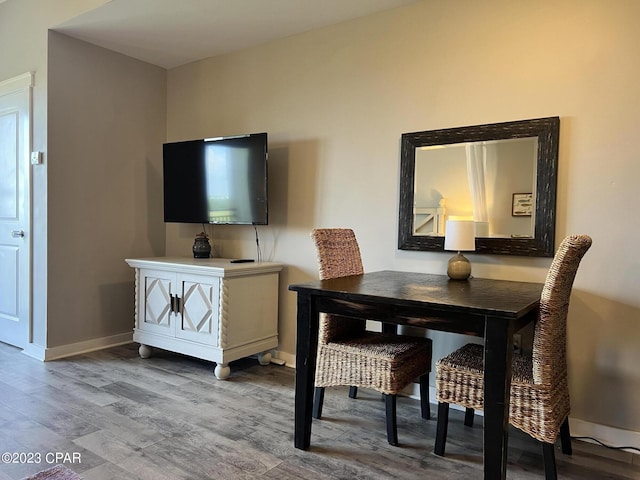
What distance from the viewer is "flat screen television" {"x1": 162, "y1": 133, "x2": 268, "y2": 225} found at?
3309 millimetres

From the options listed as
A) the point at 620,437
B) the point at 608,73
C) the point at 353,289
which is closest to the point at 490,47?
the point at 608,73

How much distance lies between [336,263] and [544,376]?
119 centimetres

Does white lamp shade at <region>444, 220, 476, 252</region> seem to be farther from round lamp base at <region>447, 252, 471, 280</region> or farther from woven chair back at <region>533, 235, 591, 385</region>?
woven chair back at <region>533, 235, 591, 385</region>

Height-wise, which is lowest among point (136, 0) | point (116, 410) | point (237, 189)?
point (116, 410)

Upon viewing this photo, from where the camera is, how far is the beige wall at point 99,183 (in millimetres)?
3465

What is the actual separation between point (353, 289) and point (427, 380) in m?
0.90

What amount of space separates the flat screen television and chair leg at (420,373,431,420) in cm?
151

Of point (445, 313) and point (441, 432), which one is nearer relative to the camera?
point (445, 313)

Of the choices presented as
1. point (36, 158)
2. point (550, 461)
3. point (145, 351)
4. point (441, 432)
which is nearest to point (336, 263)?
point (441, 432)

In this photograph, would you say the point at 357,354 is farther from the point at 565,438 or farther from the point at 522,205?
the point at 522,205

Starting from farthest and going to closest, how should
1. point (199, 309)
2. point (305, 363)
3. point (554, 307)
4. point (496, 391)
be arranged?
point (199, 309)
point (305, 363)
point (554, 307)
point (496, 391)

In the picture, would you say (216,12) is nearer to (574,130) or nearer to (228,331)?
(228,331)

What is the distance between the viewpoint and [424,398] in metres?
2.54

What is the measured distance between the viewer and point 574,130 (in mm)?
2363
